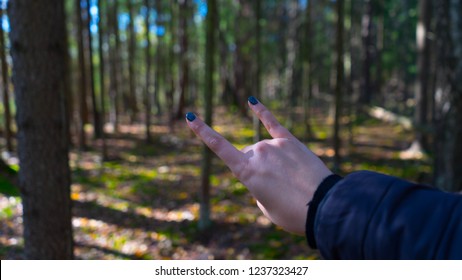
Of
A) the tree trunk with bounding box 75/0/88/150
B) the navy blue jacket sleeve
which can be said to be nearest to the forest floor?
the tree trunk with bounding box 75/0/88/150

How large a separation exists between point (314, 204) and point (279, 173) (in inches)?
6.8

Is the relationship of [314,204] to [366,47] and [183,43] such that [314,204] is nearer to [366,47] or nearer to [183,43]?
[183,43]

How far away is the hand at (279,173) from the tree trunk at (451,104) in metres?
5.24

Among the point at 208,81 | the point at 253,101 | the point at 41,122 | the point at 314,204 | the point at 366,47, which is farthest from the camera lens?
the point at 366,47

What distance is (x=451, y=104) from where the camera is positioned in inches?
227

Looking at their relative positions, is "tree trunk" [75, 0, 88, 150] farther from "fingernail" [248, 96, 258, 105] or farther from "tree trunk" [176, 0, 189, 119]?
"fingernail" [248, 96, 258, 105]

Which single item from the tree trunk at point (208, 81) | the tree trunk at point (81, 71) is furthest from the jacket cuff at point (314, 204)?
the tree trunk at point (81, 71)

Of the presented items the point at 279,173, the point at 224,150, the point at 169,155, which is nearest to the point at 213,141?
the point at 224,150

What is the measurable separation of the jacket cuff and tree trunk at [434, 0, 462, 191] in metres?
5.33

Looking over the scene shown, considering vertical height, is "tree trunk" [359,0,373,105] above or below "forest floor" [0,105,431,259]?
above

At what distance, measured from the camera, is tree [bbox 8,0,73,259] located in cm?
356

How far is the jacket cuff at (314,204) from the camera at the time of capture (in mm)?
1225
